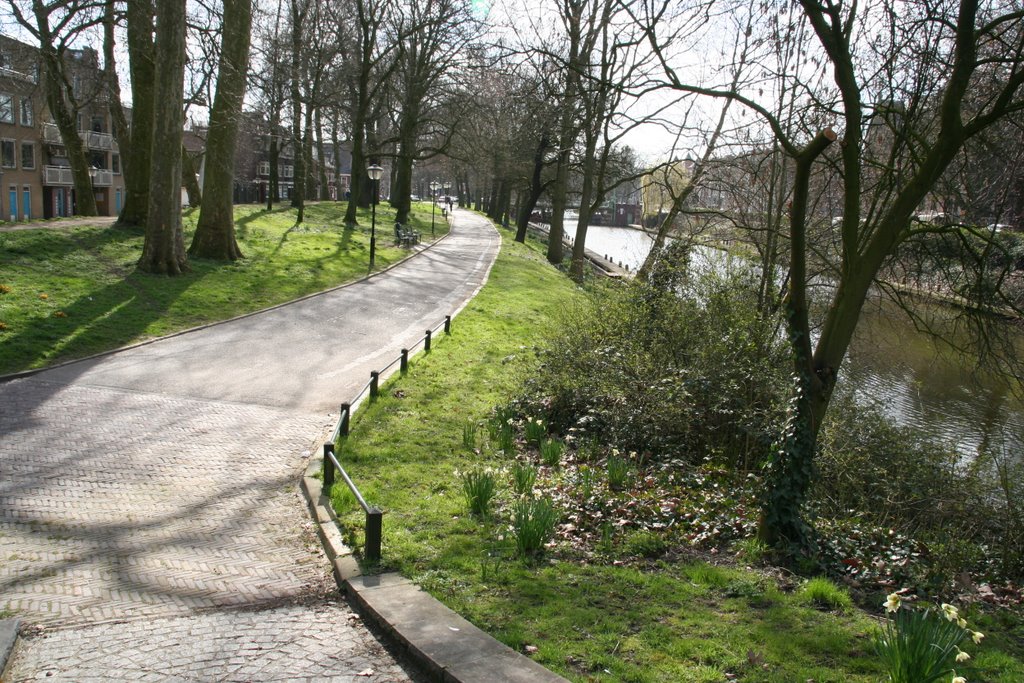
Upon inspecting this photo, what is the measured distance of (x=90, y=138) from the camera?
57.0 m

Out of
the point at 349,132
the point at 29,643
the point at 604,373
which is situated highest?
the point at 349,132

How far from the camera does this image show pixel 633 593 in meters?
6.49

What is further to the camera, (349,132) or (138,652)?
(349,132)

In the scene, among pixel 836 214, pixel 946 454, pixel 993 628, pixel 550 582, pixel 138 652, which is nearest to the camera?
pixel 138 652

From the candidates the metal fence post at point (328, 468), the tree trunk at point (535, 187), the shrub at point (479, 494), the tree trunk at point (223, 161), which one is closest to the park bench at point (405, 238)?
the tree trunk at point (535, 187)

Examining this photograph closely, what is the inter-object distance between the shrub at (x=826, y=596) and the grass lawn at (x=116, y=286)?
481 inches

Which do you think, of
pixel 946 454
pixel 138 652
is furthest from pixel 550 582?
pixel 946 454

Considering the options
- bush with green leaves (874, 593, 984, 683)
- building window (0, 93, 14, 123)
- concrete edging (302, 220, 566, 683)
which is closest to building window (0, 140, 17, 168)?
building window (0, 93, 14, 123)

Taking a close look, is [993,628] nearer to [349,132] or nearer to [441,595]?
[441,595]

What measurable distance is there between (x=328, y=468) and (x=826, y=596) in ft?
17.8

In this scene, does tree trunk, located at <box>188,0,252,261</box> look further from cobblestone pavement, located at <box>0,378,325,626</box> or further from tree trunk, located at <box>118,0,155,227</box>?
cobblestone pavement, located at <box>0,378,325,626</box>

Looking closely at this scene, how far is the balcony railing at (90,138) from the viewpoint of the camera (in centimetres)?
5194

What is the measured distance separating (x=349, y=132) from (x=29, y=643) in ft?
171

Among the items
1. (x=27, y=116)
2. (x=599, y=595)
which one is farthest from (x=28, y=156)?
(x=599, y=595)
